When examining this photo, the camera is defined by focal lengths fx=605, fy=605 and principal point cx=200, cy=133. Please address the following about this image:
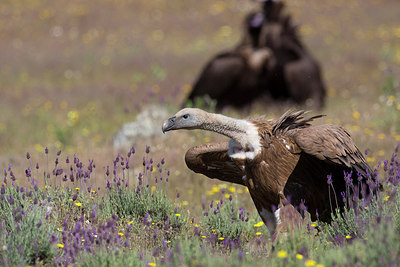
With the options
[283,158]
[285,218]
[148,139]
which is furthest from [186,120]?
[148,139]

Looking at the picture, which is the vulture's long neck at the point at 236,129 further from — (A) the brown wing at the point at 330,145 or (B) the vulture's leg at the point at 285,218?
(B) the vulture's leg at the point at 285,218

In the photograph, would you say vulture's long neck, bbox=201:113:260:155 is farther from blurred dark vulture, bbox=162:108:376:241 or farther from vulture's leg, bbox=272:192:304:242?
vulture's leg, bbox=272:192:304:242

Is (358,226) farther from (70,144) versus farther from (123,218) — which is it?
(70,144)

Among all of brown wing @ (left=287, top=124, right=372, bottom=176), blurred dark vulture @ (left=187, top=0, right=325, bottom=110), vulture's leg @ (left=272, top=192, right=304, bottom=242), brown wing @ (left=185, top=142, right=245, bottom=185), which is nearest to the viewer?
vulture's leg @ (left=272, top=192, right=304, bottom=242)

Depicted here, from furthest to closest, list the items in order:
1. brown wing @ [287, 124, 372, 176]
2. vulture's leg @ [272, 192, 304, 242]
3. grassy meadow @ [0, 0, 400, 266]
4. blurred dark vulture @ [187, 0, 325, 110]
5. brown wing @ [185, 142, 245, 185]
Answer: blurred dark vulture @ [187, 0, 325, 110], brown wing @ [185, 142, 245, 185], brown wing @ [287, 124, 372, 176], vulture's leg @ [272, 192, 304, 242], grassy meadow @ [0, 0, 400, 266]

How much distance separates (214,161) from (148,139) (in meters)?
3.46

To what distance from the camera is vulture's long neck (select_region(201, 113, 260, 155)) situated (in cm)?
412

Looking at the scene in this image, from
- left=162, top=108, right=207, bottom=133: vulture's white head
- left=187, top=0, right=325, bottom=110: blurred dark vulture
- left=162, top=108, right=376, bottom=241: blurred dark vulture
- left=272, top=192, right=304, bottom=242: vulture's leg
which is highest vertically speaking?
left=187, top=0, right=325, bottom=110: blurred dark vulture

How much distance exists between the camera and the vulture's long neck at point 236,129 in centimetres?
412

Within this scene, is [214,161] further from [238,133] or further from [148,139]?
[148,139]

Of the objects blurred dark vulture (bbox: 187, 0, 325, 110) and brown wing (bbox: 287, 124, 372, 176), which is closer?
brown wing (bbox: 287, 124, 372, 176)

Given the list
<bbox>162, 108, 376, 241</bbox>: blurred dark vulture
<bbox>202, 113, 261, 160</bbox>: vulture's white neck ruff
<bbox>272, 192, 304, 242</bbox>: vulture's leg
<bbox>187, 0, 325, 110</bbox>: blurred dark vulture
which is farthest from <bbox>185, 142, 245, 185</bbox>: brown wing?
<bbox>187, 0, 325, 110</bbox>: blurred dark vulture

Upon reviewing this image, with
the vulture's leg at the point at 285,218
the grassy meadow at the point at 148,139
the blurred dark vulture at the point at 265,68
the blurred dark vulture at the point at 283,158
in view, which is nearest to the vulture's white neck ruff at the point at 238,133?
the blurred dark vulture at the point at 283,158

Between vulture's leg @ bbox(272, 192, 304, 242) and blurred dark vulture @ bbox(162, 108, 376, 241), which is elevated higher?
blurred dark vulture @ bbox(162, 108, 376, 241)
